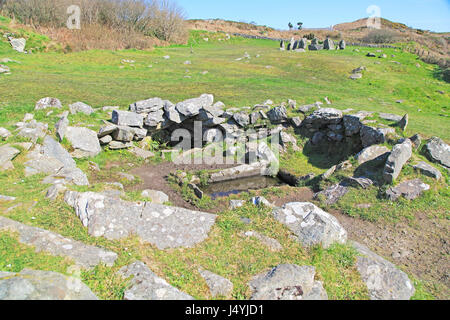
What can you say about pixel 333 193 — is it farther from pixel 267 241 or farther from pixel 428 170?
pixel 267 241

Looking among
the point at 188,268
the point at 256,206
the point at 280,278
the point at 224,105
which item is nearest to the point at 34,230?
the point at 188,268

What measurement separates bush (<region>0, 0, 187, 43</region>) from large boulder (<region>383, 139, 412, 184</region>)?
119 ft

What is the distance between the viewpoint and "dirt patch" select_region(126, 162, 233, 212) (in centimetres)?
1174

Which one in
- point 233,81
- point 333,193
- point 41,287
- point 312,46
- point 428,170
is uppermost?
point 312,46

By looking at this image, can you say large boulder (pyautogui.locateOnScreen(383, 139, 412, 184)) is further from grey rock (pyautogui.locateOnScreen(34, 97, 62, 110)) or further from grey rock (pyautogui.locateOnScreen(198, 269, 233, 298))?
grey rock (pyautogui.locateOnScreen(34, 97, 62, 110))

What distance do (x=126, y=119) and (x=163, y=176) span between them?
13.8 ft

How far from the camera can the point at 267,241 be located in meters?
7.17

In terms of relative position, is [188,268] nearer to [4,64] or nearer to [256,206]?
[256,206]

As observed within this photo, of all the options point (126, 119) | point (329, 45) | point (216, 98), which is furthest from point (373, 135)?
point (329, 45)

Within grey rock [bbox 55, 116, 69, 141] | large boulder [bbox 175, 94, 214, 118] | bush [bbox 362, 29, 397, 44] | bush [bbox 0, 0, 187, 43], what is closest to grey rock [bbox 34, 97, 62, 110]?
grey rock [bbox 55, 116, 69, 141]

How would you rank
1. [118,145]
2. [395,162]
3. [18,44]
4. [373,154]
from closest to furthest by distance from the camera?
[395,162]
[373,154]
[118,145]
[18,44]

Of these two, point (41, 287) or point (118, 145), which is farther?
point (118, 145)

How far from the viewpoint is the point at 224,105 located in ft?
61.4

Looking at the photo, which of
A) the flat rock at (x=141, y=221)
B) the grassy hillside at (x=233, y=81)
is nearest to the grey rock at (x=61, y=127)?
the grassy hillside at (x=233, y=81)
